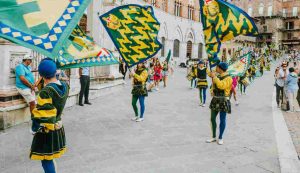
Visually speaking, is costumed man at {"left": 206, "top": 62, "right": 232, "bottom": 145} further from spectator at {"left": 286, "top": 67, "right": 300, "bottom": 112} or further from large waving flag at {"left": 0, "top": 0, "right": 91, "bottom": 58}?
spectator at {"left": 286, "top": 67, "right": 300, "bottom": 112}

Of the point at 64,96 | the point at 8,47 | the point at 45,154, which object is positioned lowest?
the point at 45,154

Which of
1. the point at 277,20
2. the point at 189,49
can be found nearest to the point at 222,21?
the point at 189,49

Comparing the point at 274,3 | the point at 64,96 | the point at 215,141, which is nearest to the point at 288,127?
the point at 215,141

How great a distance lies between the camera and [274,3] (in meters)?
72.8

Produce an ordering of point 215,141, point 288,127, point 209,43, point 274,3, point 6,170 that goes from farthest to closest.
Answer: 1. point 274,3
2. point 288,127
3. point 215,141
4. point 209,43
5. point 6,170

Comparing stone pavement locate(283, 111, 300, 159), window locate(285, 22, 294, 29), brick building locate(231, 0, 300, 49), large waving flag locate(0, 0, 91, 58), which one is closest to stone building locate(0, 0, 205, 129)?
large waving flag locate(0, 0, 91, 58)

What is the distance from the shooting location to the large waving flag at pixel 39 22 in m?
3.35

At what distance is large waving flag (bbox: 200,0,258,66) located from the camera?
6031mm

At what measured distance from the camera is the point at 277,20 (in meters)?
73.6

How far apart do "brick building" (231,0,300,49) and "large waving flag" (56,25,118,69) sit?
237 ft

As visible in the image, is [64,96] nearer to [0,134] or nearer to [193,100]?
[0,134]

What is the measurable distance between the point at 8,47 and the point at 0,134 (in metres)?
1.83

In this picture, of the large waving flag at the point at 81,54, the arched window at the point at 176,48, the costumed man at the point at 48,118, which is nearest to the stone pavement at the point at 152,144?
the costumed man at the point at 48,118

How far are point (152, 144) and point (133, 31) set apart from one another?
2.38 m
